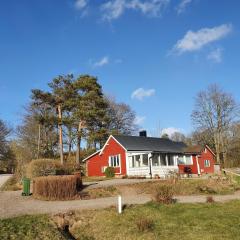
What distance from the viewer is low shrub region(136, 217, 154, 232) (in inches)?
503

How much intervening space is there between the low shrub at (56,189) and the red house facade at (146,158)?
55.4 feet

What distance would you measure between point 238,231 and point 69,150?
1652 inches

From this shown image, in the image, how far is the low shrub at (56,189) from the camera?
19938 mm

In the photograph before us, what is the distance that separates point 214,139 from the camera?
56.0m

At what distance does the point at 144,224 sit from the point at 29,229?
4.15 m

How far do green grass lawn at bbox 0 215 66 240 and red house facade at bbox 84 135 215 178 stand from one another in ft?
76.2

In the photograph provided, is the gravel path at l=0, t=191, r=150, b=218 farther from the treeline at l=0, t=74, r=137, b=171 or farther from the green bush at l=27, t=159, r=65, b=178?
the treeline at l=0, t=74, r=137, b=171

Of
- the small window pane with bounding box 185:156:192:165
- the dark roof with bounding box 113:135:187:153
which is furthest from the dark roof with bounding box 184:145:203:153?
the small window pane with bounding box 185:156:192:165

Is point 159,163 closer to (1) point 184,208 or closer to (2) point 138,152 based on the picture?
(2) point 138,152

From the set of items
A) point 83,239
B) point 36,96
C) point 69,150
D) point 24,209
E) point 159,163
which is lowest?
point 83,239

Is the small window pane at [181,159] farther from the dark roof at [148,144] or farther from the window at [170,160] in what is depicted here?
the window at [170,160]

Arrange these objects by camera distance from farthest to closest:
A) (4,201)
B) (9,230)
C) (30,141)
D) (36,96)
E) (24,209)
Answer: (30,141)
(36,96)
(4,201)
(24,209)
(9,230)

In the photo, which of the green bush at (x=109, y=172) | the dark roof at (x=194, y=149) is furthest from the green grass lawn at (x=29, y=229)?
the dark roof at (x=194, y=149)

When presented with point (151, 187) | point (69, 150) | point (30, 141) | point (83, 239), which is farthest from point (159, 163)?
point (83, 239)
